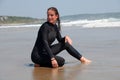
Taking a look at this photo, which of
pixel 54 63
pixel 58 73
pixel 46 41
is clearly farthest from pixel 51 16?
pixel 58 73

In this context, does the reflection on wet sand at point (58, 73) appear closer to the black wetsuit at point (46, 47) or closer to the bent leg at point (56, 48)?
the black wetsuit at point (46, 47)

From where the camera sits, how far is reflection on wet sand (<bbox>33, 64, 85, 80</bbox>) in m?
5.02

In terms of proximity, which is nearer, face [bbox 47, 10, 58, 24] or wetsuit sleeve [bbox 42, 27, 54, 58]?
wetsuit sleeve [bbox 42, 27, 54, 58]

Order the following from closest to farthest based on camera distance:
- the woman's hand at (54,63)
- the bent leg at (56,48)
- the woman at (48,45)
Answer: the woman's hand at (54,63)
the woman at (48,45)
the bent leg at (56,48)

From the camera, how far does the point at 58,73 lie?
17.8 feet

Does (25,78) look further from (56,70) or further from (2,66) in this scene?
(2,66)

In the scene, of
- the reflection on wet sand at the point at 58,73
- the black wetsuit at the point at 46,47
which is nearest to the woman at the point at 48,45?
the black wetsuit at the point at 46,47

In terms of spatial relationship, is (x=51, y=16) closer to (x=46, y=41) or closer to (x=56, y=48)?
(x=46, y=41)

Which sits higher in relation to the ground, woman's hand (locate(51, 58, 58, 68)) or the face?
the face

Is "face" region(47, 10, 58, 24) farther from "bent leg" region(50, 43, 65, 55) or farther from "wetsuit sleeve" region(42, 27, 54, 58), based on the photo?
"bent leg" region(50, 43, 65, 55)

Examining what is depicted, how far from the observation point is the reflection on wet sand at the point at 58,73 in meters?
5.02

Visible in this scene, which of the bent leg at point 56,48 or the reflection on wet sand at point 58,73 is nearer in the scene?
the reflection on wet sand at point 58,73

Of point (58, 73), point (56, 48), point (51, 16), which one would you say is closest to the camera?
point (58, 73)

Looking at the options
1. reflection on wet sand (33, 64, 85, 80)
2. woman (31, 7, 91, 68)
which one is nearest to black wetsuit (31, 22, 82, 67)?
woman (31, 7, 91, 68)
